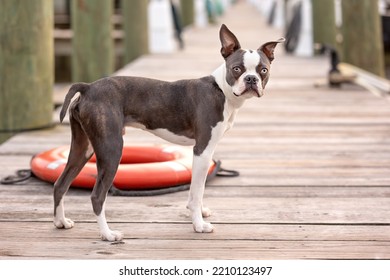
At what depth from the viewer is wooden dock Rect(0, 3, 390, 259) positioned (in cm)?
322

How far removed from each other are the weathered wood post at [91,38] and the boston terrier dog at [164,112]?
17.9 feet

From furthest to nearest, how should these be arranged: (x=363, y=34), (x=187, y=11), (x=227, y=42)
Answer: (x=187, y=11) < (x=363, y=34) < (x=227, y=42)

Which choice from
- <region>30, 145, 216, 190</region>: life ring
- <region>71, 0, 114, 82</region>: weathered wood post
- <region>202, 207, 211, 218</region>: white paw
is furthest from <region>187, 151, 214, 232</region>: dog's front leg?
<region>71, 0, 114, 82</region>: weathered wood post

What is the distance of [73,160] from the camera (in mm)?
3404

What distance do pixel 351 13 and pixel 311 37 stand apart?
8.77 feet

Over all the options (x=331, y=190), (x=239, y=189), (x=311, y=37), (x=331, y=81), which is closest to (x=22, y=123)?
(x=239, y=189)

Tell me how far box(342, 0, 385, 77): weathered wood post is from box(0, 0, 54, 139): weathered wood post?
4535 mm

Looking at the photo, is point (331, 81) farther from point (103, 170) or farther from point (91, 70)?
point (103, 170)

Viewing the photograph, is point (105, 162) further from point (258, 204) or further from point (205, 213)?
point (258, 204)

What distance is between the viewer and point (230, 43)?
329 cm

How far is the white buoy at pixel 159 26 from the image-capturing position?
12.2 metres

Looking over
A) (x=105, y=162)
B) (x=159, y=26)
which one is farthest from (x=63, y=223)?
(x=159, y=26)

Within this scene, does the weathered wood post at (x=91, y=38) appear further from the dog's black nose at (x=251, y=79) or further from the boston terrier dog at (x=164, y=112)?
the dog's black nose at (x=251, y=79)

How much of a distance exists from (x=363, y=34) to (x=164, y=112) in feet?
21.4
